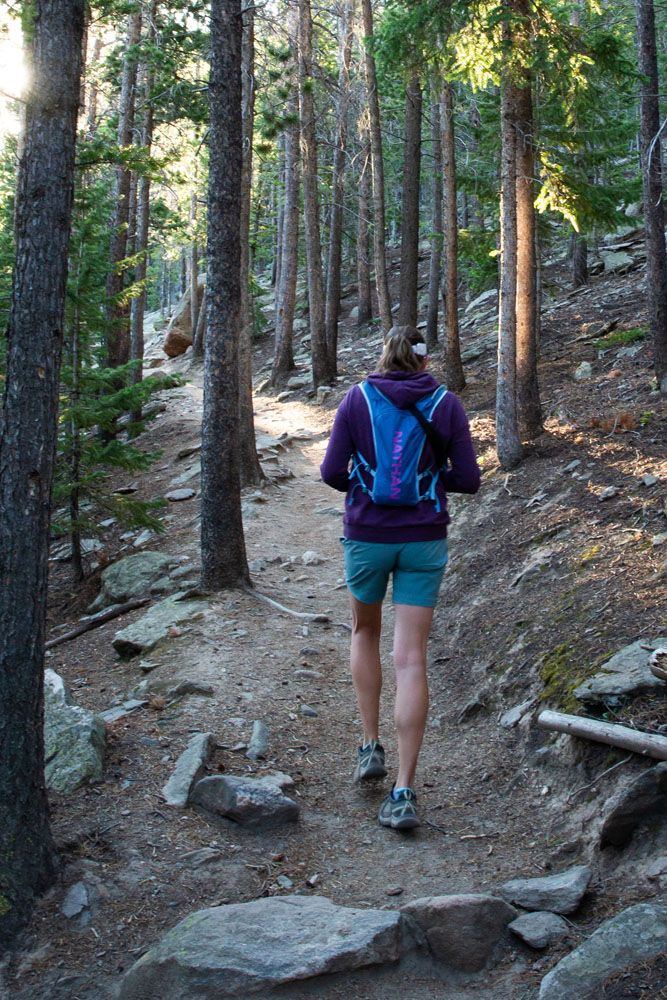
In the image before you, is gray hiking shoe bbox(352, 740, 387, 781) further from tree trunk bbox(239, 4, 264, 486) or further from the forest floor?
tree trunk bbox(239, 4, 264, 486)

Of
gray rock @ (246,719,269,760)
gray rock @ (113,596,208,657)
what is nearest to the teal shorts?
gray rock @ (246,719,269,760)

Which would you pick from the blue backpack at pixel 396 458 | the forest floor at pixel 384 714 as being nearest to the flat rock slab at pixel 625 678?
the forest floor at pixel 384 714

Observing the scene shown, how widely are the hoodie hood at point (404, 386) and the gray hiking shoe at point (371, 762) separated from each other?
2062 millimetres

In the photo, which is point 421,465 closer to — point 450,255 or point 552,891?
point 552,891

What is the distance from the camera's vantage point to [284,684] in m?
6.82

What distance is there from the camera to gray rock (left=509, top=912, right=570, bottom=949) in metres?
3.41

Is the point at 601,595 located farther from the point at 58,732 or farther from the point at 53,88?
the point at 53,88

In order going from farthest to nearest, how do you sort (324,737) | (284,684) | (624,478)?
1. (624,478)
2. (284,684)
3. (324,737)

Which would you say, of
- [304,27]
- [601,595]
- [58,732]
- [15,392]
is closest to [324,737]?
[58,732]

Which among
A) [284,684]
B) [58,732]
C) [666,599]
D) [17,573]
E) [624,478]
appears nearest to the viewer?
[17,573]

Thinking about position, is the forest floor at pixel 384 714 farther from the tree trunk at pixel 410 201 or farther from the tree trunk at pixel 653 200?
the tree trunk at pixel 410 201

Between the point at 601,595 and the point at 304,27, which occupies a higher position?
the point at 304,27

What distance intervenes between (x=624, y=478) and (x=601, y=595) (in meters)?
2.59

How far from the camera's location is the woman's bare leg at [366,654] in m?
4.67
